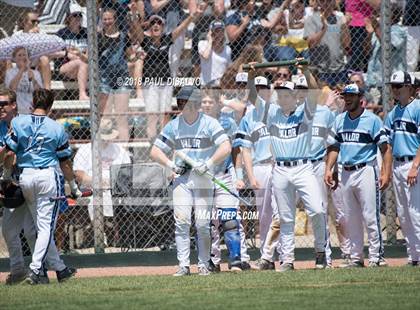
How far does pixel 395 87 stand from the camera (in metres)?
12.5

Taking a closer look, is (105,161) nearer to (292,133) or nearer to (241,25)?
(241,25)

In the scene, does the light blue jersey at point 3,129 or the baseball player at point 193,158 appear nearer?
the light blue jersey at point 3,129

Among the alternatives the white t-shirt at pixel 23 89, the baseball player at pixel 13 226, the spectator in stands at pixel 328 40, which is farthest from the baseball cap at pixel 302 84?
the white t-shirt at pixel 23 89

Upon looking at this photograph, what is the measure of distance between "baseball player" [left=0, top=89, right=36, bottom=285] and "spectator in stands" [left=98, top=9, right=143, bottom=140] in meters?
2.39

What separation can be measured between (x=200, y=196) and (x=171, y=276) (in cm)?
95

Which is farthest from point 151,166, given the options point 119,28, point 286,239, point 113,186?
point 286,239

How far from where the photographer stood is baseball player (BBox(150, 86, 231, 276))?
11.7 metres

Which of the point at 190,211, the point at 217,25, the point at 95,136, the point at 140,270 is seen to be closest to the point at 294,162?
the point at 190,211

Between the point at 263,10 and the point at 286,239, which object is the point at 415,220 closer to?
the point at 286,239

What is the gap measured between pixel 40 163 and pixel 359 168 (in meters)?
3.75

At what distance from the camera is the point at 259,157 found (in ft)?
43.3

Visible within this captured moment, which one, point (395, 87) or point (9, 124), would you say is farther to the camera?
point (395, 87)

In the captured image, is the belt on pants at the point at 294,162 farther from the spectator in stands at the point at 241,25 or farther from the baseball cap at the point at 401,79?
the spectator in stands at the point at 241,25

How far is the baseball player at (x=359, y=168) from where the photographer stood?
1221 cm
